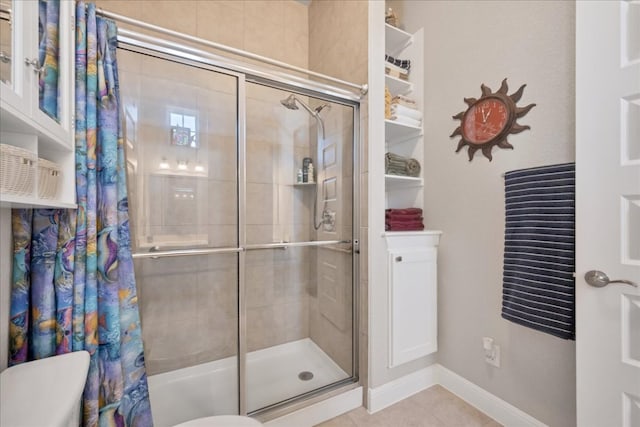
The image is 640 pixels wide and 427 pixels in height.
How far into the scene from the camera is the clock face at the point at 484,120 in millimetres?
1425

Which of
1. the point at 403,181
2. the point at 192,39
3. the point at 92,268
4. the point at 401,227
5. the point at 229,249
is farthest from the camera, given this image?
the point at 403,181

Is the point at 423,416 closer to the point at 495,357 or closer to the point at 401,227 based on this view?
the point at 495,357

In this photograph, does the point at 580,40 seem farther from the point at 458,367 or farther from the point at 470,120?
the point at 458,367

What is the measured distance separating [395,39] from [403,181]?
3.51ft

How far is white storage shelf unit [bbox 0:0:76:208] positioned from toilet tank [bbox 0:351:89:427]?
479mm

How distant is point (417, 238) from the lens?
1.66m

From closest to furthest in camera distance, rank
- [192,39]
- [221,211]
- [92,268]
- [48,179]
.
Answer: [48,179] → [92,268] → [192,39] → [221,211]

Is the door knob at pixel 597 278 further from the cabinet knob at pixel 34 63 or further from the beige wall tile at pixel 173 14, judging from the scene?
the beige wall tile at pixel 173 14

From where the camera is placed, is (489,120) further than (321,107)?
No

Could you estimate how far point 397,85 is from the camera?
190cm

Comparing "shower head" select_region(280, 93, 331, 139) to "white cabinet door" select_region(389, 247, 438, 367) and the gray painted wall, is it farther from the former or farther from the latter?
"white cabinet door" select_region(389, 247, 438, 367)

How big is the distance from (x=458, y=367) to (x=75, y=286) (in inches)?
79.6

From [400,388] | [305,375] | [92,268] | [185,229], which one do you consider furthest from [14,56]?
[400,388]

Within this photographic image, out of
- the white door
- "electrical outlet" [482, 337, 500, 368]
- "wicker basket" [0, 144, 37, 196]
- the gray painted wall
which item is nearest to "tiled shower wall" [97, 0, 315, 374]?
"wicker basket" [0, 144, 37, 196]
